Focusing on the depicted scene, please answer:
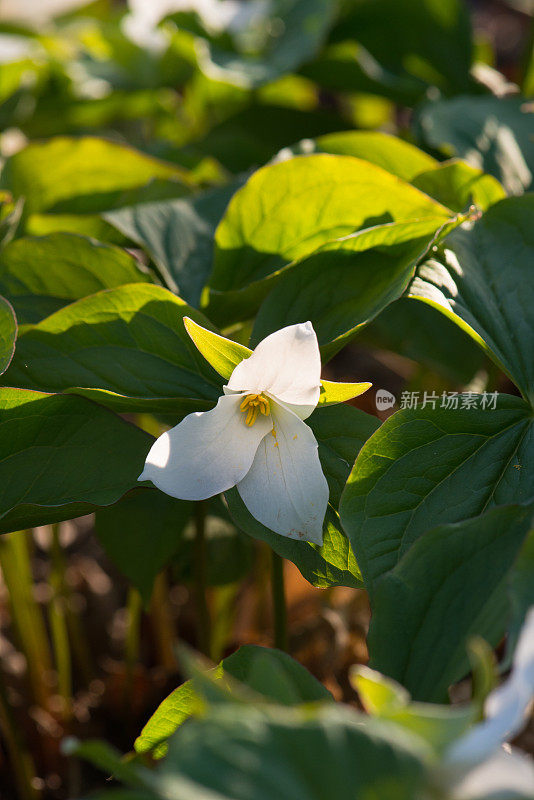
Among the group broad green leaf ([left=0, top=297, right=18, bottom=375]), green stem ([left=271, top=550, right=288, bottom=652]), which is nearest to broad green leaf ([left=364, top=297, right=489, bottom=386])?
green stem ([left=271, top=550, right=288, bottom=652])

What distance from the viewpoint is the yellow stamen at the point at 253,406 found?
0.57m

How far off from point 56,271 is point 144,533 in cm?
26

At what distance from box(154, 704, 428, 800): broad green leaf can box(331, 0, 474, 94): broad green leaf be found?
45.9 inches

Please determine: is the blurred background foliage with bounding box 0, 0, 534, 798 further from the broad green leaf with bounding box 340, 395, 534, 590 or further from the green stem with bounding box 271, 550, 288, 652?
the broad green leaf with bounding box 340, 395, 534, 590

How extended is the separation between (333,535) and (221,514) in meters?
0.28

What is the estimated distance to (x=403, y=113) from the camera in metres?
2.38

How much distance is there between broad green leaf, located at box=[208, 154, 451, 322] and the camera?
0.69 meters

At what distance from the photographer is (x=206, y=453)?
55 cm

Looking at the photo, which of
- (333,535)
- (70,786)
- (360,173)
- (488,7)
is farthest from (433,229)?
(488,7)

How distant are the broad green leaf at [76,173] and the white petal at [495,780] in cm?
77

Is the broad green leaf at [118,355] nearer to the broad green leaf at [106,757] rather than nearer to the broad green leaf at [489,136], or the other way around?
the broad green leaf at [106,757]

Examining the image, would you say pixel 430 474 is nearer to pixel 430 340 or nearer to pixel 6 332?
pixel 6 332

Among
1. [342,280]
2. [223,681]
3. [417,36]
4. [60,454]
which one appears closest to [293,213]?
[342,280]

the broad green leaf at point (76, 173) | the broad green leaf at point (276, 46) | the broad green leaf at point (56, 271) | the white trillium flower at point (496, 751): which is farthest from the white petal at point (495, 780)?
the broad green leaf at point (276, 46)
